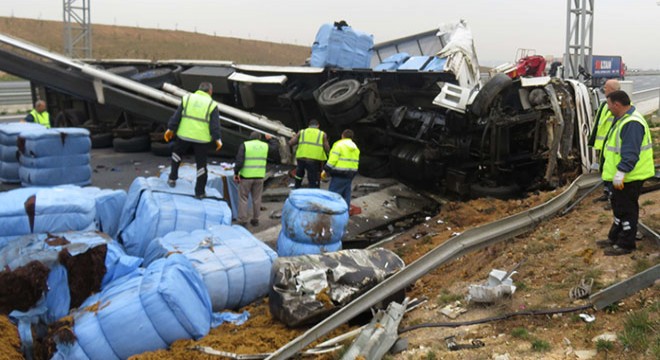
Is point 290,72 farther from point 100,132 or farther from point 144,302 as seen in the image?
point 144,302

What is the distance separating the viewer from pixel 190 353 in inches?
154

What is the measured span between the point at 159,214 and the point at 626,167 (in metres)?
4.08

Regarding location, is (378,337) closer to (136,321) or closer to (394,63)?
(136,321)

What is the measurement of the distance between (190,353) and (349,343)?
104 cm

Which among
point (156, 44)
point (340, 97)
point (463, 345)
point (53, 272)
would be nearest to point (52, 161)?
point (53, 272)

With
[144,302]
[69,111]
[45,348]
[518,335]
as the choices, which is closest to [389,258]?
[518,335]

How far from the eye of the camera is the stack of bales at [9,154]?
27.0ft

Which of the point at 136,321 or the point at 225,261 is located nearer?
the point at 136,321

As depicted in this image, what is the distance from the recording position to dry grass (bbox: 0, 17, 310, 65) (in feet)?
196

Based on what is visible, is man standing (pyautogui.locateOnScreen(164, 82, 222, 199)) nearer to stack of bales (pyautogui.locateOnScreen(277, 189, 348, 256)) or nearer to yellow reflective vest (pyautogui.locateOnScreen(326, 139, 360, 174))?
stack of bales (pyautogui.locateOnScreen(277, 189, 348, 256))

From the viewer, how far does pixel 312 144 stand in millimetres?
8328

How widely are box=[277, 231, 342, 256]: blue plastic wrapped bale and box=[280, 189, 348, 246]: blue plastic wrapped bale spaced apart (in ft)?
0.10

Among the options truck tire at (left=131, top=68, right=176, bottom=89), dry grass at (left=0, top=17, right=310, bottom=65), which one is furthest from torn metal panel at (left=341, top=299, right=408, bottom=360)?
dry grass at (left=0, top=17, right=310, bottom=65)

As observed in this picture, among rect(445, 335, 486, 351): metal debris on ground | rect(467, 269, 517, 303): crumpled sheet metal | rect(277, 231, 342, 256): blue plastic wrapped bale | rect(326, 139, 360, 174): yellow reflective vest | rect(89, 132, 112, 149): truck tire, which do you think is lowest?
rect(89, 132, 112, 149): truck tire
